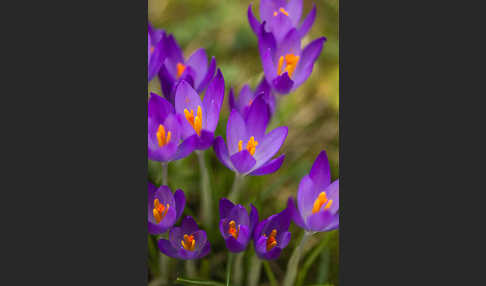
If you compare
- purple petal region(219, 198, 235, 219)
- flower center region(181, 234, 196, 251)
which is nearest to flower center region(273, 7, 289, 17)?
purple petal region(219, 198, 235, 219)

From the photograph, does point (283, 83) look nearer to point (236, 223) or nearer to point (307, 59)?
point (307, 59)

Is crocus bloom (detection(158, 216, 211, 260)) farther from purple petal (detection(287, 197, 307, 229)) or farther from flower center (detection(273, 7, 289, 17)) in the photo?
flower center (detection(273, 7, 289, 17))

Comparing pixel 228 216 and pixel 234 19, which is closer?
pixel 228 216


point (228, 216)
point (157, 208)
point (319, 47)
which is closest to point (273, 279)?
point (228, 216)

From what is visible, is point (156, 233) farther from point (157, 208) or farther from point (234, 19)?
point (234, 19)

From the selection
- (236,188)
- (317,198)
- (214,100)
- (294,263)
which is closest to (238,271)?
(294,263)
